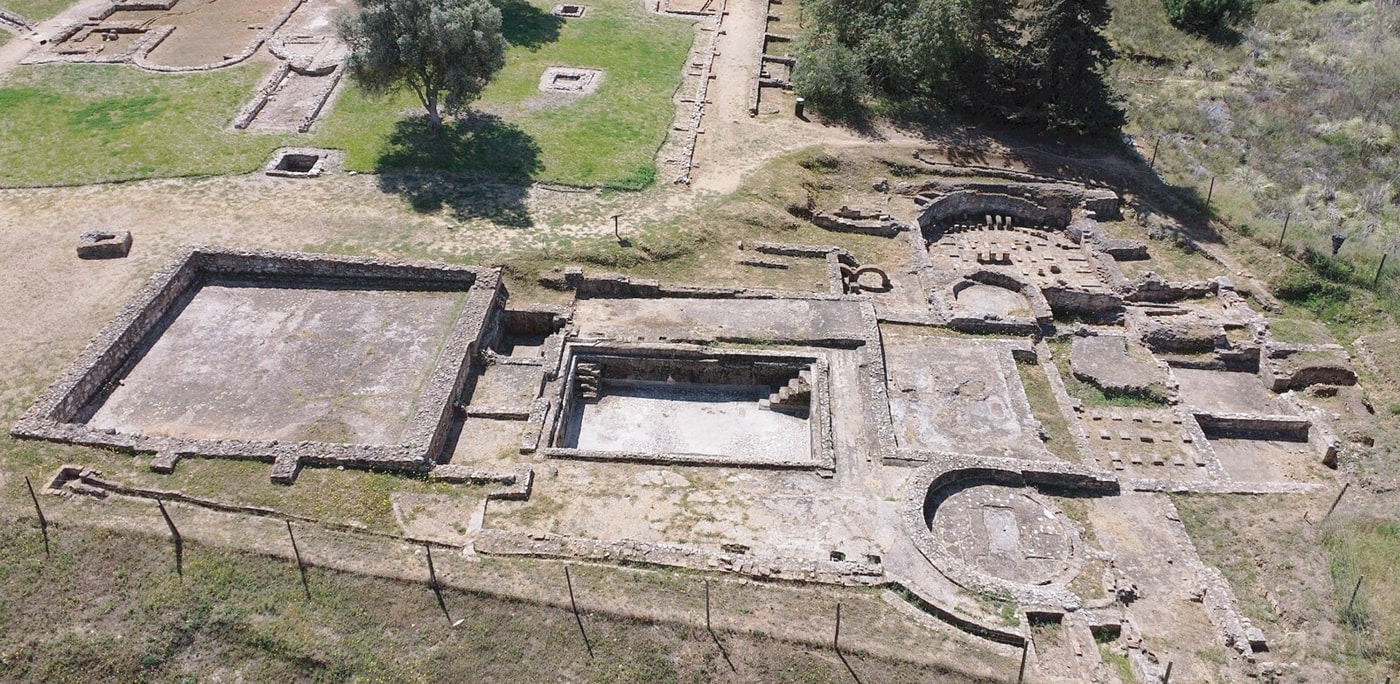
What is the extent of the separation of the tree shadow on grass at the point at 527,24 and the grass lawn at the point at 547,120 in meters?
0.09

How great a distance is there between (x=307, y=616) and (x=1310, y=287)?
3128 cm

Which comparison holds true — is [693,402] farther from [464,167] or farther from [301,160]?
[301,160]

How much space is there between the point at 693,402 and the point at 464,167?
13444 millimetres

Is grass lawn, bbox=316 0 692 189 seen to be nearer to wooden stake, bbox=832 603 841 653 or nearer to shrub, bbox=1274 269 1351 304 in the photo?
wooden stake, bbox=832 603 841 653

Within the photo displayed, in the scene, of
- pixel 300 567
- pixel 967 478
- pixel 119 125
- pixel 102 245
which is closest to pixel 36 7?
pixel 119 125

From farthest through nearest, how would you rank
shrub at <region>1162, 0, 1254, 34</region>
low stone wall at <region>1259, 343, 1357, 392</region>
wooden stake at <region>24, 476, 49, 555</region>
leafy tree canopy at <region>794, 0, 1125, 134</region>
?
shrub at <region>1162, 0, 1254, 34</region>, leafy tree canopy at <region>794, 0, 1125, 134</region>, low stone wall at <region>1259, 343, 1357, 392</region>, wooden stake at <region>24, 476, 49, 555</region>

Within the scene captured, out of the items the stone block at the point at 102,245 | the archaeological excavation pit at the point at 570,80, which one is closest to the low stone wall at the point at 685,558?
the stone block at the point at 102,245

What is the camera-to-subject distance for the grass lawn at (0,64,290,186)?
30.0 metres

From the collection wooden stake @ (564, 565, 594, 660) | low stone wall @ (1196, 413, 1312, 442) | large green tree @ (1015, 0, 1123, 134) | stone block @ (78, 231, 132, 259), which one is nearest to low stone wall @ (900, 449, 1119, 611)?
low stone wall @ (1196, 413, 1312, 442)

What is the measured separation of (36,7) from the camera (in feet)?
135

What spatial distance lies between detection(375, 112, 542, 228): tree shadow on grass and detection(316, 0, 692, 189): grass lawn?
2.7 inches

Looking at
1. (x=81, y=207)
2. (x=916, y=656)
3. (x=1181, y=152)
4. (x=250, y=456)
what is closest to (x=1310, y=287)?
(x=1181, y=152)

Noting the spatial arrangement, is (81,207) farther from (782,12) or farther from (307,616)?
(782,12)

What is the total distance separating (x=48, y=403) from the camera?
20266 mm
